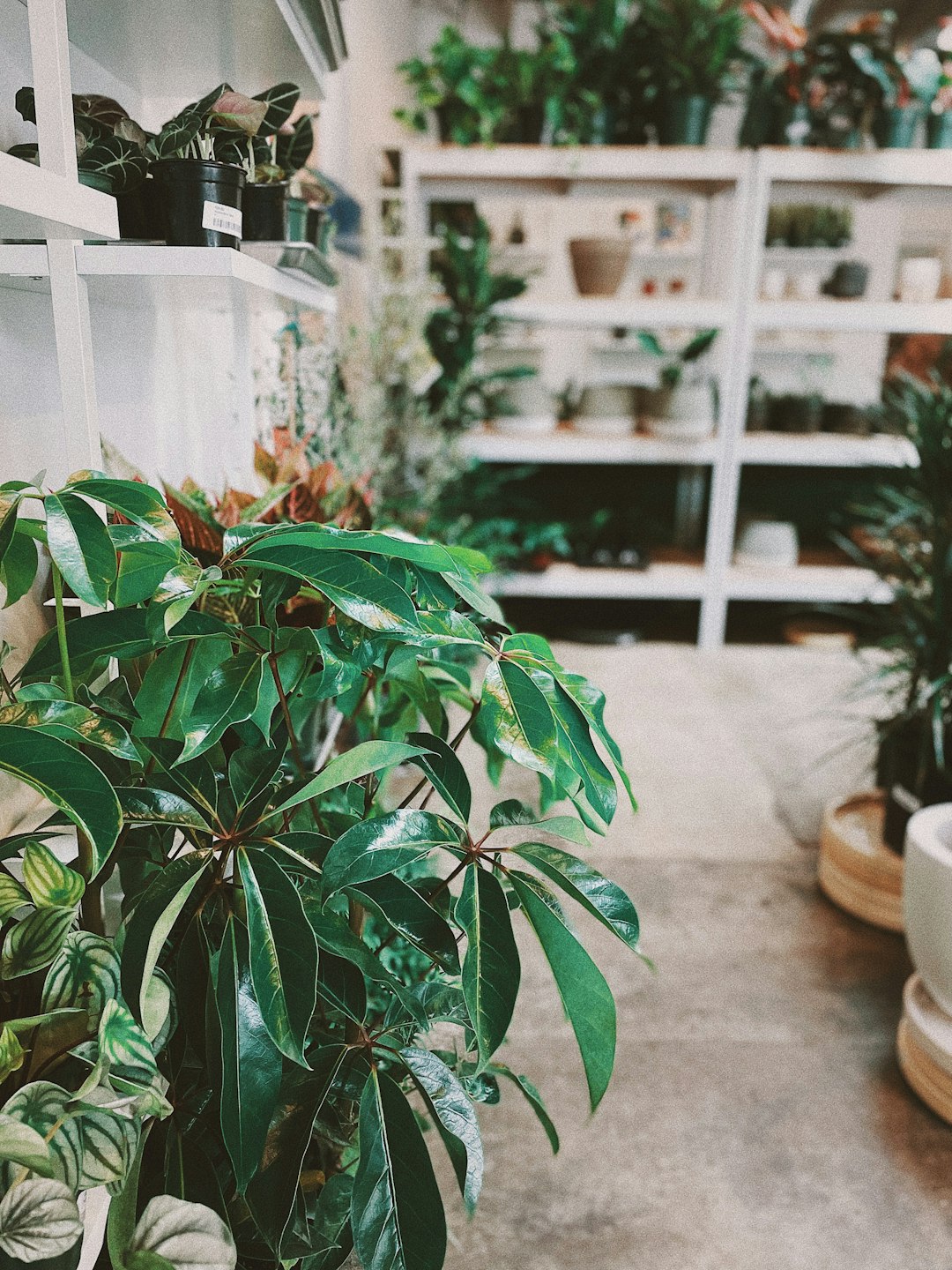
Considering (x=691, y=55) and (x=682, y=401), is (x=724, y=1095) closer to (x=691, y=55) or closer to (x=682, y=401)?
(x=682, y=401)

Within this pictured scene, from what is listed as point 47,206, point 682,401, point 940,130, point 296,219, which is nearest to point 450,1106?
point 47,206

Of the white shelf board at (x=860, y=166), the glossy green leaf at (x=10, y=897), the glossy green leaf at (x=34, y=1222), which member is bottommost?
the glossy green leaf at (x=34, y=1222)

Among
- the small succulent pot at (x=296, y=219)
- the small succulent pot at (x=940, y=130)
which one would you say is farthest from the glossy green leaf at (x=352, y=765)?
the small succulent pot at (x=940, y=130)

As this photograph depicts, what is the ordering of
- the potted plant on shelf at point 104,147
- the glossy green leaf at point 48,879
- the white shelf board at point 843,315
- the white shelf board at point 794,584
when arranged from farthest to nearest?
the white shelf board at point 794,584
the white shelf board at point 843,315
the potted plant on shelf at point 104,147
the glossy green leaf at point 48,879

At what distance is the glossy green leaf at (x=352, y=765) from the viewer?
1.92ft

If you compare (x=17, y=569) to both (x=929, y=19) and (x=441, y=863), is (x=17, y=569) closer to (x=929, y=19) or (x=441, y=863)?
(x=441, y=863)

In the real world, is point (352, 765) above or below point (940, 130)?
below

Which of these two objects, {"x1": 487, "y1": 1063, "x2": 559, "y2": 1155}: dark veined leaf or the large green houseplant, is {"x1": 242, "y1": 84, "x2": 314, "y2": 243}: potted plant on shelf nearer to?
the large green houseplant

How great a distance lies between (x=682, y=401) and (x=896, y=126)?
48.6 inches

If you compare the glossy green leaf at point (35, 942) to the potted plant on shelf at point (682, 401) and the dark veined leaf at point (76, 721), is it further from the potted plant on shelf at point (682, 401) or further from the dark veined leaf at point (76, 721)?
the potted plant on shelf at point (682, 401)

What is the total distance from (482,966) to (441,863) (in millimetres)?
1523

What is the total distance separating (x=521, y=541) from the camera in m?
3.94

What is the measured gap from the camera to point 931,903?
1463 millimetres

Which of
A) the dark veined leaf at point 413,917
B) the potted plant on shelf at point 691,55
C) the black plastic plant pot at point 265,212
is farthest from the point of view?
the potted plant on shelf at point 691,55
